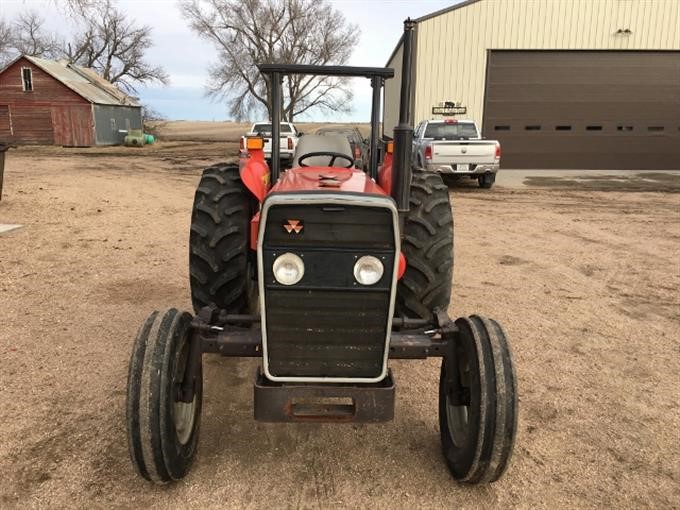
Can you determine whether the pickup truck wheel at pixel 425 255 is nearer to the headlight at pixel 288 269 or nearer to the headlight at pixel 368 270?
the headlight at pixel 368 270

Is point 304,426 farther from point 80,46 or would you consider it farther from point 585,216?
point 80,46

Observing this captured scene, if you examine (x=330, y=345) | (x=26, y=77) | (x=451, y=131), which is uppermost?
(x=26, y=77)

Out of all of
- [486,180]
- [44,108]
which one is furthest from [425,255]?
[44,108]

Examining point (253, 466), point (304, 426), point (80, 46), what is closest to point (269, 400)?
point (253, 466)

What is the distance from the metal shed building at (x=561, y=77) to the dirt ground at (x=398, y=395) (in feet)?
36.7

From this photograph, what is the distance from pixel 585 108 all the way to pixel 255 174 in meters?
17.1

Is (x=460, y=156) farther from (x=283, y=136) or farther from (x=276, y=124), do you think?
(x=276, y=124)

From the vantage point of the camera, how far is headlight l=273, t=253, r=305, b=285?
2.45 m

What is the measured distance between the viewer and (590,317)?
5078 millimetres

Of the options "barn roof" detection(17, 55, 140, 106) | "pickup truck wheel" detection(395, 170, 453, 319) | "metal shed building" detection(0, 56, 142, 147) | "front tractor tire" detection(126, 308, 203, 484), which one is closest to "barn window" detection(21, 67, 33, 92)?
"metal shed building" detection(0, 56, 142, 147)

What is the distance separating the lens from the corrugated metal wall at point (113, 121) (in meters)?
30.7

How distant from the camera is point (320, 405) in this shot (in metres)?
2.57

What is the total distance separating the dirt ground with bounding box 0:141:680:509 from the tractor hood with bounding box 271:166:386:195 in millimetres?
1304

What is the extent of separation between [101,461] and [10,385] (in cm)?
122
